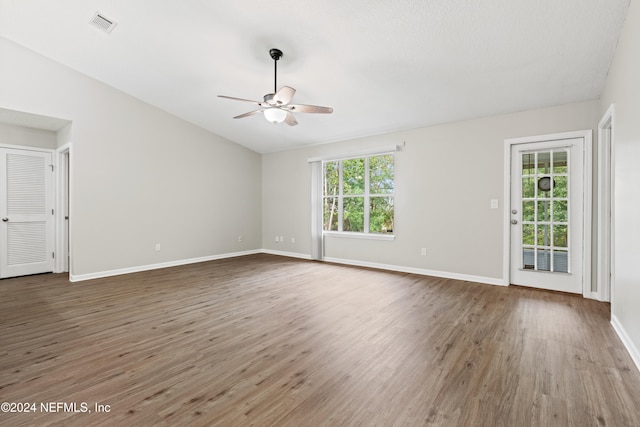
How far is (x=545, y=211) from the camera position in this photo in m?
4.04

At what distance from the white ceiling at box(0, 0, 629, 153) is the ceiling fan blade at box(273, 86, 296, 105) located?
613mm

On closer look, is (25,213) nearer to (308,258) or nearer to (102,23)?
(102,23)

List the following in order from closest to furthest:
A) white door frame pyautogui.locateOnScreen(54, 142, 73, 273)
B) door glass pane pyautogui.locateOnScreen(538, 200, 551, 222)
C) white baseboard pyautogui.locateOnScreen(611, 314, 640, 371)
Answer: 1. white baseboard pyautogui.locateOnScreen(611, 314, 640, 371)
2. door glass pane pyautogui.locateOnScreen(538, 200, 551, 222)
3. white door frame pyautogui.locateOnScreen(54, 142, 73, 273)

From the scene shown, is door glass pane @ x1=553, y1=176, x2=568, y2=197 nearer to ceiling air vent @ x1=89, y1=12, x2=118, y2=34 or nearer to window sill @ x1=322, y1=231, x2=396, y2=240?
window sill @ x1=322, y1=231, x2=396, y2=240

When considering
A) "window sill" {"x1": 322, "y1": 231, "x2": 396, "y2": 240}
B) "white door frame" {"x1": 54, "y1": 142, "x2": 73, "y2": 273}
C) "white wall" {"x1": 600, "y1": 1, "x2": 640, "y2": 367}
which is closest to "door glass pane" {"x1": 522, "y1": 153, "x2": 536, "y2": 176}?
"white wall" {"x1": 600, "y1": 1, "x2": 640, "y2": 367}

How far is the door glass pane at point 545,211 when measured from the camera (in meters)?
3.92

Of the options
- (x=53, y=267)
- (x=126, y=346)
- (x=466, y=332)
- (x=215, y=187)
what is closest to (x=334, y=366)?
(x=466, y=332)

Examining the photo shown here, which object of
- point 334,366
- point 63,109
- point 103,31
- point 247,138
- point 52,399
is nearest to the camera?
point 52,399

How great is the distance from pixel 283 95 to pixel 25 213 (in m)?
5.01

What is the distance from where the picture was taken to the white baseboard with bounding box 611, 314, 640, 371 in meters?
2.09

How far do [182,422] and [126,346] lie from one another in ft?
4.00

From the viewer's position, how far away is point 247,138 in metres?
6.43

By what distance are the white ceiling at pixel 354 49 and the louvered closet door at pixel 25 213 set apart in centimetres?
192

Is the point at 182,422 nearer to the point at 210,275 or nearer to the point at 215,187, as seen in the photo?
the point at 210,275
